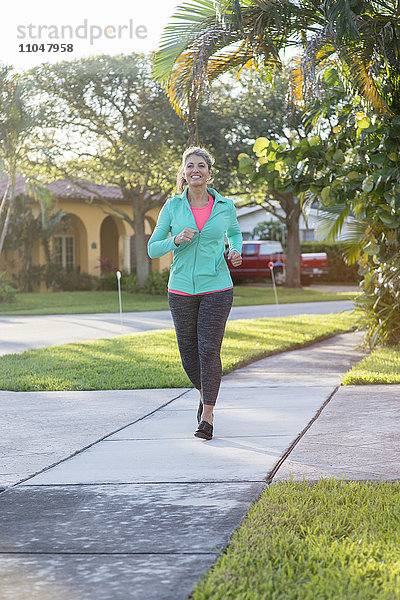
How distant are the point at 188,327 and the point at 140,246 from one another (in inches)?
944

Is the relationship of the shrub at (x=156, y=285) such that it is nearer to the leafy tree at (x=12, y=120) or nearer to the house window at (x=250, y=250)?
the leafy tree at (x=12, y=120)

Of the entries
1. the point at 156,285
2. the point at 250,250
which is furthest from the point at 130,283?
the point at 250,250

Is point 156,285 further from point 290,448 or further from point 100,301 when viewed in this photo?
point 290,448

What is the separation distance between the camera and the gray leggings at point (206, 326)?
5621mm

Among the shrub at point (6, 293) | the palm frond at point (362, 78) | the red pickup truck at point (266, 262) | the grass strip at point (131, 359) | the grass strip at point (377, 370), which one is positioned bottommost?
the grass strip at point (131, 359)

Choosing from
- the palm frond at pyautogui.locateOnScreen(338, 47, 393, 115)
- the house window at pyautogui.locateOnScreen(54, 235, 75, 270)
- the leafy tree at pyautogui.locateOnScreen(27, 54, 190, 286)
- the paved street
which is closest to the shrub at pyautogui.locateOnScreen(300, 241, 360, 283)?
the house window at pyautogui.locateOnScreen(54, 235, 75, 270)

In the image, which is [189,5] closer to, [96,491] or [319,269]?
[96,491]

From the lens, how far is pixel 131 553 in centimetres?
329

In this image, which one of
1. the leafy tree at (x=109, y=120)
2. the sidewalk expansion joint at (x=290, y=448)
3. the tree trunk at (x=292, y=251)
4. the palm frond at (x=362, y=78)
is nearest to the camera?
the sidewalk expansion joint at (x=290, y=448)

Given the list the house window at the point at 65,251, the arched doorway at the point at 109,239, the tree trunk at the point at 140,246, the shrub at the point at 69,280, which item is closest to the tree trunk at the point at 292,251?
the tree trunk at the point at 140,246

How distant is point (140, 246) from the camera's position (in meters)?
29.6

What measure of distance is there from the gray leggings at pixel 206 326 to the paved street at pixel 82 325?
23.3 ft

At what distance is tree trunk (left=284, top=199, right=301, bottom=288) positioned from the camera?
32375mm

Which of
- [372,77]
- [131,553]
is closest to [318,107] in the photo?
[372,77]
